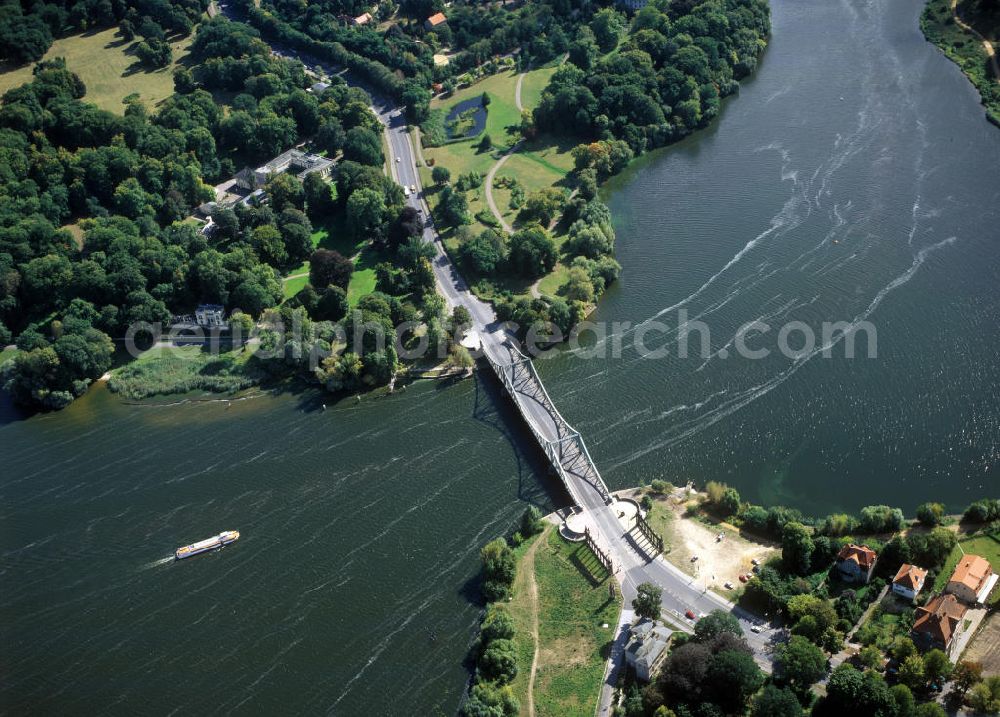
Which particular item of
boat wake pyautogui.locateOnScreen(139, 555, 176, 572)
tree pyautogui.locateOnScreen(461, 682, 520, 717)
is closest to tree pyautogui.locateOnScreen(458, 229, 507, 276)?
boat wake pyautogui.locateOnScreen(139, 555, 176, 572)

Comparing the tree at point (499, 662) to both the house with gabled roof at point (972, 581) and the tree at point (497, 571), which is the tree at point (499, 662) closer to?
the tree at point (497, 571)

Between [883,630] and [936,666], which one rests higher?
[936,666]

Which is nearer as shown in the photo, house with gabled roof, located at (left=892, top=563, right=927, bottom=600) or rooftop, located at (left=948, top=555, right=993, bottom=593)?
rooftop, located at (left=948, top=555, right=993, bottom=593)

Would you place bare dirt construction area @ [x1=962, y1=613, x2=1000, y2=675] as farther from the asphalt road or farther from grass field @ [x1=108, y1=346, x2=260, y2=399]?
grass field @ [x1=108, y1=346, x2=260, y2=399]

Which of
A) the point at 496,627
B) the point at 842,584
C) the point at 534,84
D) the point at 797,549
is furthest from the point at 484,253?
the point at 842,584

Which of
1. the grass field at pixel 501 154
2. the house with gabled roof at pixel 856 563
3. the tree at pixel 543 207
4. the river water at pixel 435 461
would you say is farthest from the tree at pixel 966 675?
the tree at pixel 543 207

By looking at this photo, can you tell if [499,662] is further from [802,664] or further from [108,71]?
[108,71]
